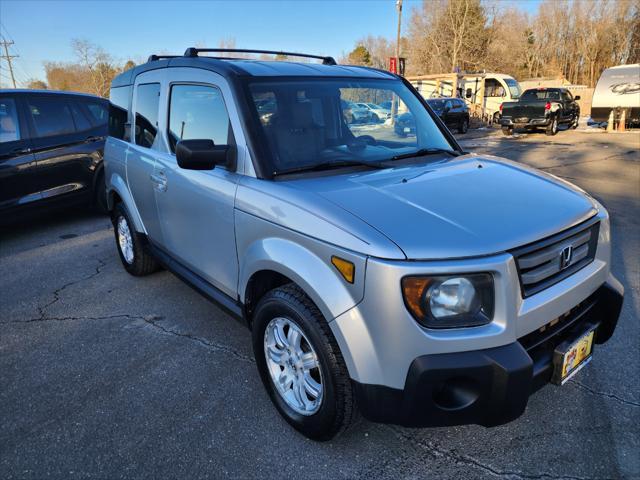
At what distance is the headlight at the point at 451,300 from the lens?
1807 millimetres

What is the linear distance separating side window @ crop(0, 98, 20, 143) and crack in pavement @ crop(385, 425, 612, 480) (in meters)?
6.17

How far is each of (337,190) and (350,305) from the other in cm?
64

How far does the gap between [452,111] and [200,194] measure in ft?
66.1

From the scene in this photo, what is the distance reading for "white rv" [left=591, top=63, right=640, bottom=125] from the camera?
18.1 meters

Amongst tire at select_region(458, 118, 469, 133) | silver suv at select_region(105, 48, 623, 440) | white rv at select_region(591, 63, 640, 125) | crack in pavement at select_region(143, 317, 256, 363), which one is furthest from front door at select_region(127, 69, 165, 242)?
white rv at select_region(591, 63, 640, 125)

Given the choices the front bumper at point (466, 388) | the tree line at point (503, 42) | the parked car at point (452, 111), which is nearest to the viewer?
the front bumper at point (466, 388)

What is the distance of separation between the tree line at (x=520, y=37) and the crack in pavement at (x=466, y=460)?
2212 inches

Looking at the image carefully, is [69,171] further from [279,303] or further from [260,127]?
[279,303]

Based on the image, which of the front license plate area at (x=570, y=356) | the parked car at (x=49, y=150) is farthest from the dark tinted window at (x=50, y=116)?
the front license plate area at (x=570, y=356)

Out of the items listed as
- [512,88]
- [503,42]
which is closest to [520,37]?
[503,42]

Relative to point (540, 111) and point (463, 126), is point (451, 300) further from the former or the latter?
point (463, 126)

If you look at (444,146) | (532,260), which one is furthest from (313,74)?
(532,260)

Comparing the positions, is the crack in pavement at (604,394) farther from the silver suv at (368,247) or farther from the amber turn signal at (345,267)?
the amber turn signal at (345,267)

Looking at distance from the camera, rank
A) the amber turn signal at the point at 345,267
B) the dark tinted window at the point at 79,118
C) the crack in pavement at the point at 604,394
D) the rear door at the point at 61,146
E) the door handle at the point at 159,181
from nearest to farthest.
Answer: the amber turn signal at the point at 345,267, the crack in pavement at the point at 604,394, the door handle at the point at 159,181, the rear door at the point at 61,146, the dark tinted window at the point at 79,118
